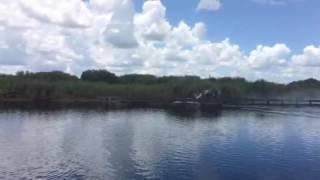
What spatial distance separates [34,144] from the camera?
86312 millimetres

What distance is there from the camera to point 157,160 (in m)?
72.8

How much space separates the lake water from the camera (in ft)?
214

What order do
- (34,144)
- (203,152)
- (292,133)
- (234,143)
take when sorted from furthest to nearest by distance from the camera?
(292,133), (234,143), (34,144), (203,152)

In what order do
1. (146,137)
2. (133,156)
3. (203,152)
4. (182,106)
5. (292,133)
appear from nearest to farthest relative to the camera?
(133,156)
(203,152)
(146,137)
(292,133)
(182,106)

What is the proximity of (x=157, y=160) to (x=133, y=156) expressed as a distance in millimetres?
4584

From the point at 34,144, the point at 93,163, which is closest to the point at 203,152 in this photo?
the point at 93,163

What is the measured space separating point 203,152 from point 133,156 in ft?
40.1

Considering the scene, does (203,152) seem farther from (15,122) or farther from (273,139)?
(15,122)

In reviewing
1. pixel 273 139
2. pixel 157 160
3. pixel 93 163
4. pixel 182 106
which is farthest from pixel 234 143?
pixel 182 106

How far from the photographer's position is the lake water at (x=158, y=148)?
65250mm

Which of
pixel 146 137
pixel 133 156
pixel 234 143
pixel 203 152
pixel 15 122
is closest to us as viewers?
pixel 133 156

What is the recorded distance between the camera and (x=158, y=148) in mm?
84188

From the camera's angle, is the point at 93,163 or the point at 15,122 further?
the point at 15,122

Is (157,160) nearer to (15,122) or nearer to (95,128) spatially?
(95,128)
